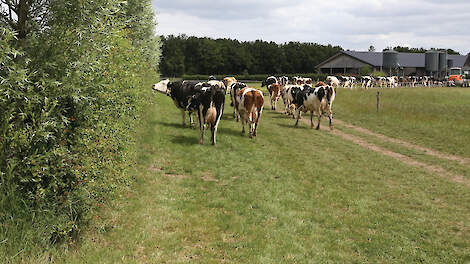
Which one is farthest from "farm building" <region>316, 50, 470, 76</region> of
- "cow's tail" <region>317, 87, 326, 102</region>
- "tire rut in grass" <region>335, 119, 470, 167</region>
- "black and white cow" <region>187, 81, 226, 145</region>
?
"black and white cow" <region>187, 81, 226, 145</region>

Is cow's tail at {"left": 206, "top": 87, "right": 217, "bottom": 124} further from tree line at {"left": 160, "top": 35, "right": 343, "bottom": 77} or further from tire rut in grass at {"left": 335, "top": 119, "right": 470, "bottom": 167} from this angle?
tree line at {"left": 160, "top": 35, "right": 343, "bottom": 77}

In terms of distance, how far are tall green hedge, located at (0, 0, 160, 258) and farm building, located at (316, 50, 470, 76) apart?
7244 centimetres

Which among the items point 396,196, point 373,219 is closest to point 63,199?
point 373,219

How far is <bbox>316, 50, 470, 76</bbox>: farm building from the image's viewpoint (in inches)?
2891

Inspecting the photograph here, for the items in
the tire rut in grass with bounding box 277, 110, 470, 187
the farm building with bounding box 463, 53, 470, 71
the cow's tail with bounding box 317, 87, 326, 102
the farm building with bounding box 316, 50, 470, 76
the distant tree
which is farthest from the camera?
the farm building with bounding box 463, 53, 470, 71

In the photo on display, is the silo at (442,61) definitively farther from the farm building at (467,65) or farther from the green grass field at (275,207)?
the green grass field at (275,207)

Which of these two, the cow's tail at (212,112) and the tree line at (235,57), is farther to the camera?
the tree line at (235,57)

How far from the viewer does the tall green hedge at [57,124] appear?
509cm

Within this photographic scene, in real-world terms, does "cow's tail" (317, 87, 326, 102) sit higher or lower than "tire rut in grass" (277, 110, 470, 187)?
higher

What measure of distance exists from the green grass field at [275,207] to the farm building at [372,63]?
198 ft

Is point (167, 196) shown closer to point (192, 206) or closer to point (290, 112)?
point (192, 206)

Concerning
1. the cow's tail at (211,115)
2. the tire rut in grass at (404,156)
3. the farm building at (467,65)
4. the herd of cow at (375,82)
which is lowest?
the tire rut in grass at (404,156)

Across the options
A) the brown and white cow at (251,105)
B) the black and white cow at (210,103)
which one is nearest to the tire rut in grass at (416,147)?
the brown and white cow at (251,105)

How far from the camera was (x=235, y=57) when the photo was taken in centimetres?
10500
